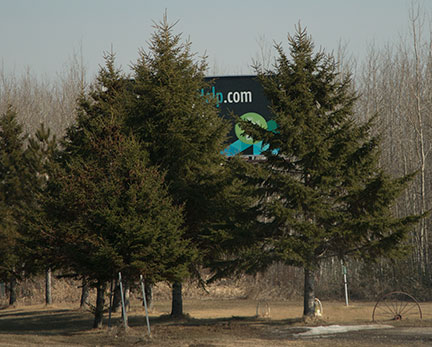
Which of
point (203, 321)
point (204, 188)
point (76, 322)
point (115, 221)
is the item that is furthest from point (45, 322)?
point (115, 221)

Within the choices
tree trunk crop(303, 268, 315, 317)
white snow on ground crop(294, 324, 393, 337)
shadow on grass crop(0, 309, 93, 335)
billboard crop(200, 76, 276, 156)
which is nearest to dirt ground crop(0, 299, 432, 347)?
shadow on grass crop(0, 309, 93, 335)

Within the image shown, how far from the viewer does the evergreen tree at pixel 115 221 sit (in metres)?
17.6

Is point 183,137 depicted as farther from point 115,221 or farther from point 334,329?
point 334,329

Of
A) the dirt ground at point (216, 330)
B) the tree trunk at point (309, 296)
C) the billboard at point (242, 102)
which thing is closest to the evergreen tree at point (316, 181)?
the tree trunk at point (309, 296)

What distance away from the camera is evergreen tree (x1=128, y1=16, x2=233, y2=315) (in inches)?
866

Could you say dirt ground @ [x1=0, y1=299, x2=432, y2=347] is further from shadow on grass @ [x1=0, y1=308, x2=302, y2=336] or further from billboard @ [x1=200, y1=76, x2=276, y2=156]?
billboard @ [x1=200, y1=76, x2=276, y2=156]

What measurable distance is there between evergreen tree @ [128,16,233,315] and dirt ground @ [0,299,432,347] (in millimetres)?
2918

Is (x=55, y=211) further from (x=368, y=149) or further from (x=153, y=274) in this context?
(x=368, y=149)

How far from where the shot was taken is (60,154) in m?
25.0

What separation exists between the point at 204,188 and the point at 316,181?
13.9ft

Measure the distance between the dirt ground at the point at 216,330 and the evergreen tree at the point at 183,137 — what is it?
2918 mm

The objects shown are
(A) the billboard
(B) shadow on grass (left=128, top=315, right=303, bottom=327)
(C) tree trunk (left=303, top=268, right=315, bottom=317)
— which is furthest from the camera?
(A) the billboard

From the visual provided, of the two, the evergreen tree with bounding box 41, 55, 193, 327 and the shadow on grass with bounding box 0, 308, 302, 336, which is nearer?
the evergreen tree with bounding box 41, 55, 193, 327

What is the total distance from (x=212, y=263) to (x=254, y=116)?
1110 centimetres
